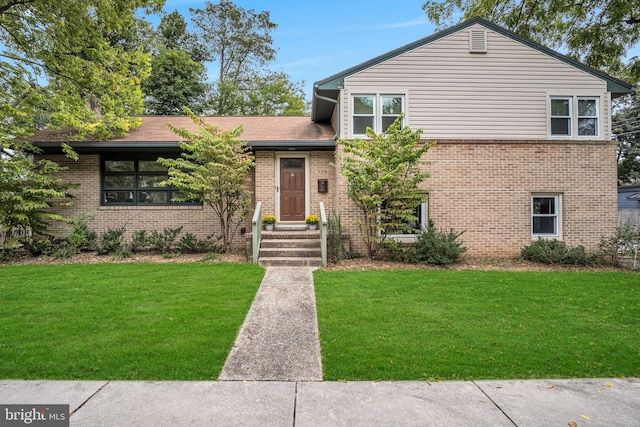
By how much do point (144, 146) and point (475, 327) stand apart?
973 cm

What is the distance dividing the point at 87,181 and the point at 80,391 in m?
9.64

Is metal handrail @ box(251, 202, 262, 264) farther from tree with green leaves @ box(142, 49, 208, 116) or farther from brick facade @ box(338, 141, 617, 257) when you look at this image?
tree with green leaves @ box(142, 49, 208, 116)

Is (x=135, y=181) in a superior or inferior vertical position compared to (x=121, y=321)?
superior

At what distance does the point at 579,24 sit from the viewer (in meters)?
12.2

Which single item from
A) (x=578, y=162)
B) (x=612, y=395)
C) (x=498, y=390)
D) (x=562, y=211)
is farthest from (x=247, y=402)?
(x=578, y=162)

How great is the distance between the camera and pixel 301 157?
1093 cm

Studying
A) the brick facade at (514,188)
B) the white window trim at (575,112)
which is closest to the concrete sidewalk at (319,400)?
the brick facade at (514,188)

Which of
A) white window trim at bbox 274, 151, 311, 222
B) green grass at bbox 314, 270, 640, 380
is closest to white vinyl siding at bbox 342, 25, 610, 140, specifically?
white window trim at bbox 274, 151, 311, 222

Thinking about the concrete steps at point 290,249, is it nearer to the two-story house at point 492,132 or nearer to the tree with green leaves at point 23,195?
the two-story house at point 492,132

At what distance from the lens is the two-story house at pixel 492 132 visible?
998 centimetres

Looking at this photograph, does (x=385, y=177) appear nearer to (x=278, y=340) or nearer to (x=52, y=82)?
(x=278, y=340)

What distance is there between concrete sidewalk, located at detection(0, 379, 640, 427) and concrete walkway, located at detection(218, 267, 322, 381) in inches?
9.0

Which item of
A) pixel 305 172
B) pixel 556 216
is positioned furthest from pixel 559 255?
pixel 305 172

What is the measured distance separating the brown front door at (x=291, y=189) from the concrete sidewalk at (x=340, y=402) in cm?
780
